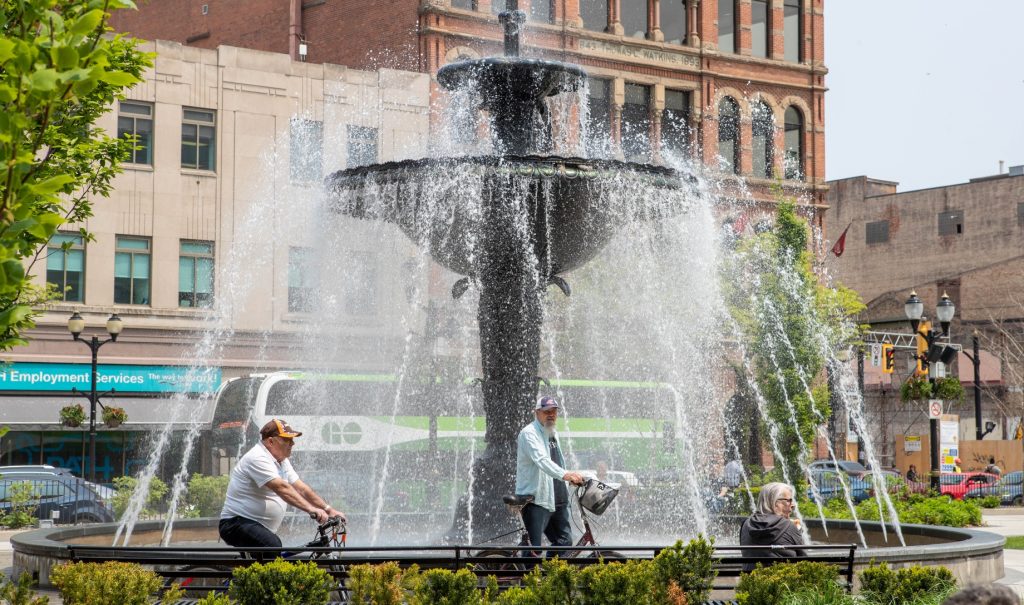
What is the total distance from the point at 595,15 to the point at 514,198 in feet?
116

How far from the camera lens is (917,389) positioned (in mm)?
29578

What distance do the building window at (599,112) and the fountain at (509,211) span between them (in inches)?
1183

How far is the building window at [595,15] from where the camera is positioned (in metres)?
46.6

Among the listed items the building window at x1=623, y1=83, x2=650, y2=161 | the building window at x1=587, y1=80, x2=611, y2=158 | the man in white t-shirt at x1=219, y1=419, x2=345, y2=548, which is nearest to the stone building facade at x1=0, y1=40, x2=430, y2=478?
the building window at x1=587, y1=80, x2=611, y2=158

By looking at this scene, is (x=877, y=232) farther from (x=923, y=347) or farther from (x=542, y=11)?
(x=923, y=347)

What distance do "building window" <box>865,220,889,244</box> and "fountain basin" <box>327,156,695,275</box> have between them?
203ft

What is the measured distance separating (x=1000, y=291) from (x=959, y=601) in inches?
2591

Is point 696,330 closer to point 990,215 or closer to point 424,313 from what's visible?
point 424,313

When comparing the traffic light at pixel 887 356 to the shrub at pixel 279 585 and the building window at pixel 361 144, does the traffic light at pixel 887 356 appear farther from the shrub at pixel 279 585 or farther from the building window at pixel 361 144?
the shrub at pixel 279 585

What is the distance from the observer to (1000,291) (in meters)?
65.4

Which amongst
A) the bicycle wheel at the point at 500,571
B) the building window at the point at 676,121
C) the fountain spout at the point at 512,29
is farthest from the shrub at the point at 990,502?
the bicycle wheel at the point at 500,571

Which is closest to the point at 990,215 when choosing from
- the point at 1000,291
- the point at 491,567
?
the point at 1000,291

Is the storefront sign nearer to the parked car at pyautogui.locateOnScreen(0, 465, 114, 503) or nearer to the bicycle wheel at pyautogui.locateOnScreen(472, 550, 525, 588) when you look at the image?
the parked car at pyautogui.locateOnScreen(0, 465, 114, 503)

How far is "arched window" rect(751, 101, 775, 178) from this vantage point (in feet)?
163
